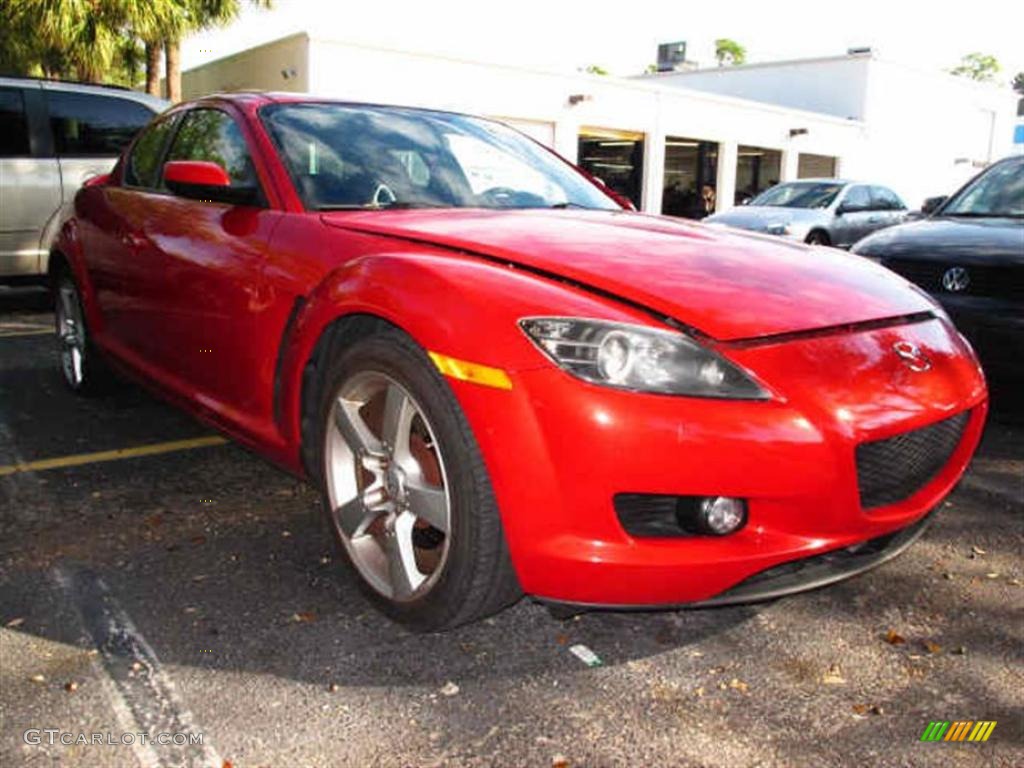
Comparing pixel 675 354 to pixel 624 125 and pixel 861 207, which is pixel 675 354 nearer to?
pixel 861 207

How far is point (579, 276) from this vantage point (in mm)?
2447

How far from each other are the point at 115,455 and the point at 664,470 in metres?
2.95

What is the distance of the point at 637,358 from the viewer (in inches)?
87.4

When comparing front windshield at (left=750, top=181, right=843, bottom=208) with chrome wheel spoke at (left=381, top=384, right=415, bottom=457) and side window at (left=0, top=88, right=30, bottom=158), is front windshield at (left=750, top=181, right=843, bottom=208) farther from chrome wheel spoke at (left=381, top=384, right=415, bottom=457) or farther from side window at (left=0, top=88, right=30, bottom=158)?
chrome wheel spoke at (left=381, top=384, right=415, bottom=457)

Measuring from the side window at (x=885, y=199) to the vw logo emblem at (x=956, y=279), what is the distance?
1123 centimetres

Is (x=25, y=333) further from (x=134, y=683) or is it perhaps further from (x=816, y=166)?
(x=816, y=166)

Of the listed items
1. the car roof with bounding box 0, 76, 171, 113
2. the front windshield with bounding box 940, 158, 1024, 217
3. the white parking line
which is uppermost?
Answer: the car roof with bounding box 0, 76, 171, 113

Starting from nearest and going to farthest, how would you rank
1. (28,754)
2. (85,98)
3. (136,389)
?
(28,754) → (136,389) → (85,98)

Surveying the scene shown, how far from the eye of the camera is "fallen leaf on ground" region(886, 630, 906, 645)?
2.68 meters

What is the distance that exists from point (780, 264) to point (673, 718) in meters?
1.39

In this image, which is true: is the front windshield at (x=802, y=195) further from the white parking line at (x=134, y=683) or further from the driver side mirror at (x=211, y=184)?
the white parking line at (x=134, y=683)

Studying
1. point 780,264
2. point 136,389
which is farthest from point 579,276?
point 136,389

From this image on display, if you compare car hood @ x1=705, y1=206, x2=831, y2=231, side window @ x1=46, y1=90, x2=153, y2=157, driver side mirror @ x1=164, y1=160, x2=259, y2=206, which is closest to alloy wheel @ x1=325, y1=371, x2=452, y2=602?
driver side mirror @ x1=164, y1=160, x2=259, y2=206

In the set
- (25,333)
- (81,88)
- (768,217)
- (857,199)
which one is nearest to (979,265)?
(25,333)
